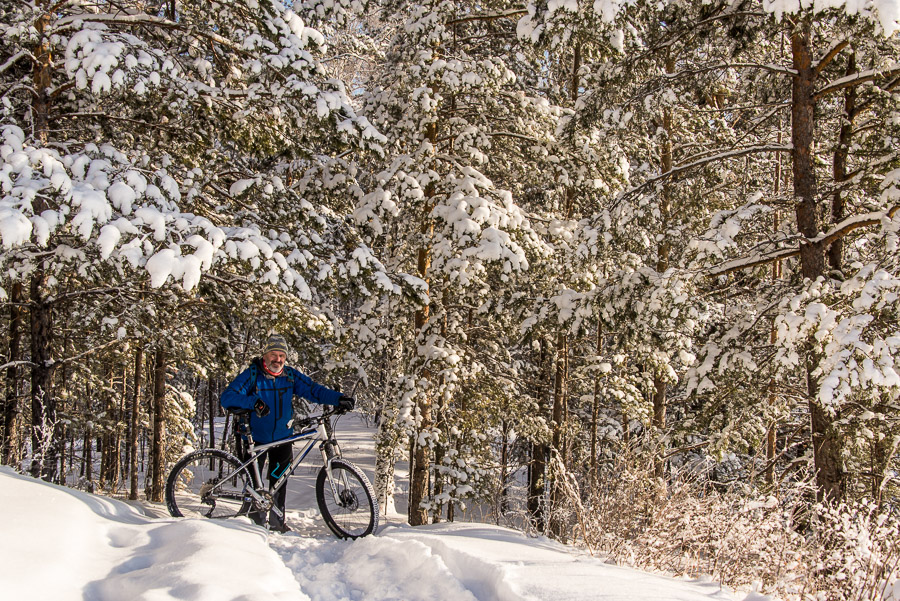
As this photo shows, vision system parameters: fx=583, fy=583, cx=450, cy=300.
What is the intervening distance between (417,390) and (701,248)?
16.5 ft

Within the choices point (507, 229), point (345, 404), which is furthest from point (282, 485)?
point (507, 229)

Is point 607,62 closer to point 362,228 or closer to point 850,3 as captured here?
point 850,3

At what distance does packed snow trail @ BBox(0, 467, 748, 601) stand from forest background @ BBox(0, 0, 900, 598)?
1.27 m

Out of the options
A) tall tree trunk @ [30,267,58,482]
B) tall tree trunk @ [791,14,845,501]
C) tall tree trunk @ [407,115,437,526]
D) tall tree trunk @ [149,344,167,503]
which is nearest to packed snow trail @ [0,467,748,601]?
Answer: tall tree trunk @ [30,267,58,482]

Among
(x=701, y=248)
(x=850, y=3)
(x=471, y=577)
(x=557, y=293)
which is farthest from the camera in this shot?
(x=557, y=293)

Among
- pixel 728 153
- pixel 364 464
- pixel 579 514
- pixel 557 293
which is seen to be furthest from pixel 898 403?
pixel 364 464

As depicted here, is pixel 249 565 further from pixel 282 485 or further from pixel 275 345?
pixel 275 345

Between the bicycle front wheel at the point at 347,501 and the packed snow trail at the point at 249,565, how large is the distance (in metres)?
0.46

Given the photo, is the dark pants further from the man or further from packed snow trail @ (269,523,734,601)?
packed snow trail @ (269,523,734,601)

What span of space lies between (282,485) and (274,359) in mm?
1245

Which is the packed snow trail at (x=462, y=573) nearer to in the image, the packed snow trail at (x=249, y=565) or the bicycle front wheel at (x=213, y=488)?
the packed snow trail at (x=249, y=565)

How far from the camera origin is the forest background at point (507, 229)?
5234 millimetres

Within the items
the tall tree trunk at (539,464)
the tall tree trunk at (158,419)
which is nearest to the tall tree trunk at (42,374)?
the tall tree trunk at (158,419)

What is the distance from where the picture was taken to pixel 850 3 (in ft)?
16.0
